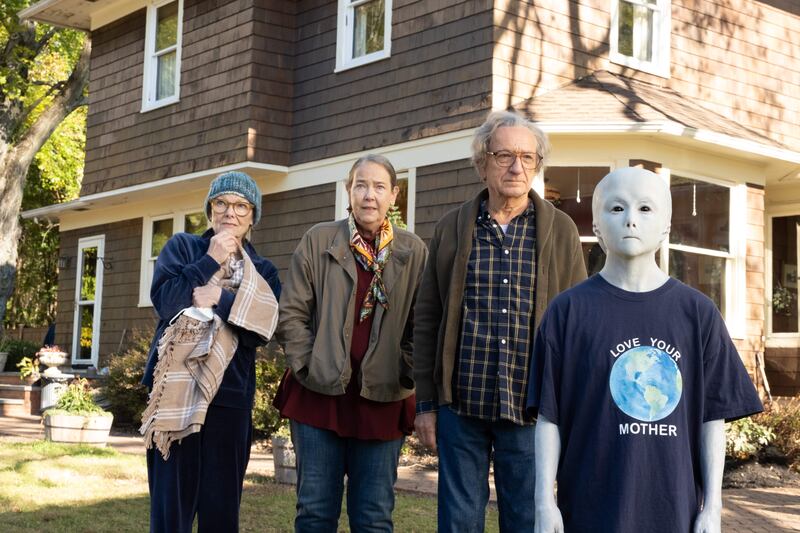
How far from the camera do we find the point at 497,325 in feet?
11.6

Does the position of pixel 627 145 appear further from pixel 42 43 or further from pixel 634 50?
pixel 42 43

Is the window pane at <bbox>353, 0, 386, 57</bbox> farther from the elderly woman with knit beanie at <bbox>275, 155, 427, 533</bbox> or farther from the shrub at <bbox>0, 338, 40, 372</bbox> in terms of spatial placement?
the shrub at <bbox>0, 338, 40, 372</bbox>

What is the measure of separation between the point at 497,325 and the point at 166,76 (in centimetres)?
1292

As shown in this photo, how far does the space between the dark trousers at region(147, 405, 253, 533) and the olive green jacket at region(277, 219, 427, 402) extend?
358mm

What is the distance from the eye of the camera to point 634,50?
12047 mm

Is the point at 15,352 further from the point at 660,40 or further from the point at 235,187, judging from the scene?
the point at 235,187

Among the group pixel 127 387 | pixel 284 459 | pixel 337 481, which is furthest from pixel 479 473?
pixel 127 387

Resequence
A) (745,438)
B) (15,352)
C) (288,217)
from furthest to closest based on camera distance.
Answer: (15,352), (288,217), (745,438)

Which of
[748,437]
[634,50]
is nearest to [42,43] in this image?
[634,50]

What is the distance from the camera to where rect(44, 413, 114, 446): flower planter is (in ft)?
34.1

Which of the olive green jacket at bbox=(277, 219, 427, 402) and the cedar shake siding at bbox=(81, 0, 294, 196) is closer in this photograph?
the olive green jacket at bbox=(277, 219, 427, 402)

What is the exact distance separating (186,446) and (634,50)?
940cm

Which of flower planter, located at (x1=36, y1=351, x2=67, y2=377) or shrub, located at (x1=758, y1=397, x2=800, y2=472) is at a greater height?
flower planter, located at (x1=36, y1=351, x2=67, y2=377)

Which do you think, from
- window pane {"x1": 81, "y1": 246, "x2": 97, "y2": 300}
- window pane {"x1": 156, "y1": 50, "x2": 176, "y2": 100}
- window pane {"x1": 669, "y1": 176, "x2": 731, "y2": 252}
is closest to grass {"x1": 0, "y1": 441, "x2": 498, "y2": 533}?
window pane {"x1": 669, "y1": 176, "x2": 731, "y2": 252}
